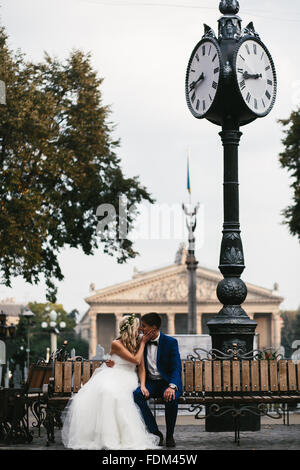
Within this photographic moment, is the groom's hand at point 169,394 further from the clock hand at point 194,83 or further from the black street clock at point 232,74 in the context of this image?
the clock hand at point 194,83

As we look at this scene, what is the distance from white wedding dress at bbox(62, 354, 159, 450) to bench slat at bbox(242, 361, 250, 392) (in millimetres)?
1299

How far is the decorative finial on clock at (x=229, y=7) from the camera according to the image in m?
10.6

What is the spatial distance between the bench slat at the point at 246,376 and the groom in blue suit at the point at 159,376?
94 cm

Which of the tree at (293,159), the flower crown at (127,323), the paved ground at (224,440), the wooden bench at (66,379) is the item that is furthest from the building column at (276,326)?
the flower crown at (127,323)

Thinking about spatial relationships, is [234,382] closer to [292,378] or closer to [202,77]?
[292,378]

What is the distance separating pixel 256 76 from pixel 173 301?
300 ft

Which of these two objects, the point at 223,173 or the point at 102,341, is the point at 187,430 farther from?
the point at 102,341

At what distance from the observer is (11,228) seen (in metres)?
19.7

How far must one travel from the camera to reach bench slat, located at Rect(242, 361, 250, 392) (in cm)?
883

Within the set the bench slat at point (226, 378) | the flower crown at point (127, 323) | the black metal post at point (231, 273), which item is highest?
the black metal post at point (231, 273)

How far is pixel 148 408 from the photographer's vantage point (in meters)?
8.02

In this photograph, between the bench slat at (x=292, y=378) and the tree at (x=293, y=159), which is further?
the tree at (x=293, y=159)

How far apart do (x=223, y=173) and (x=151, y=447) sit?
3932 mm
